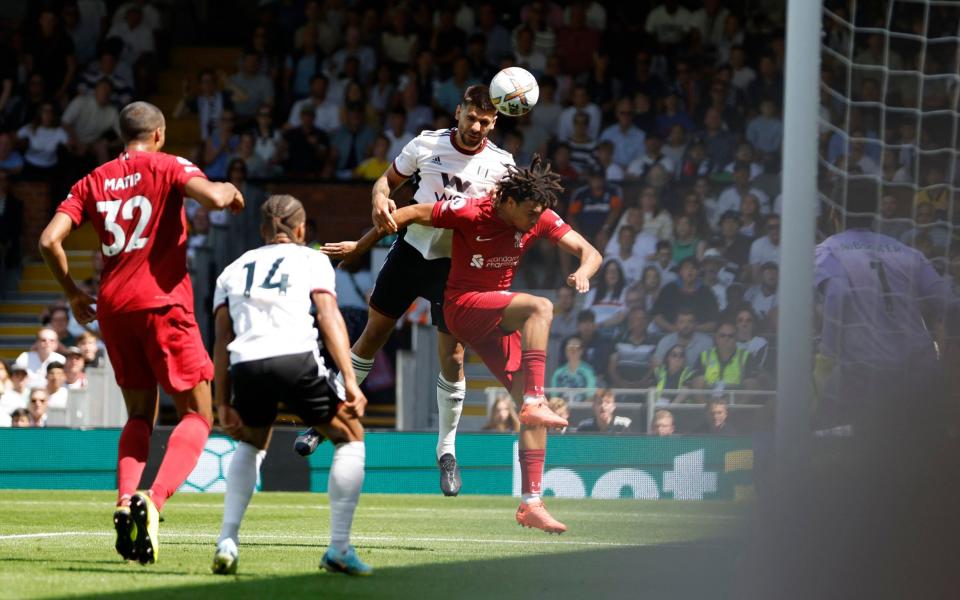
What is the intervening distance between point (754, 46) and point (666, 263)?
414 centimetres

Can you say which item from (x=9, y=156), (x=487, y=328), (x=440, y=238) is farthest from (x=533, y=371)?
(x=9, y=156)

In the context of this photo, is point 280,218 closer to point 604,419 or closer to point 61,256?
point 61,256

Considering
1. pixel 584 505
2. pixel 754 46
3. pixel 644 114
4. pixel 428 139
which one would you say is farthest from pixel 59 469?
pixel 754 46

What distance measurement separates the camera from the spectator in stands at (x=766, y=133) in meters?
18.0

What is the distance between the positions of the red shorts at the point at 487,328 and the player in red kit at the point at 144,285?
1.95 m

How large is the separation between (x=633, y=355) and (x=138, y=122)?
9.23 m

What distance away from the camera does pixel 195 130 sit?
68.6 feet

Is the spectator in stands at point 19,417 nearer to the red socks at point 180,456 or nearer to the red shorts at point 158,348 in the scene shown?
the red shorts at point 158,348

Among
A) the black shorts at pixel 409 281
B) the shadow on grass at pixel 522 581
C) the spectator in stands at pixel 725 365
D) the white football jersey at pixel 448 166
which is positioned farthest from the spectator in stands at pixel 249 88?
the shadow on grass at pixel 522 581

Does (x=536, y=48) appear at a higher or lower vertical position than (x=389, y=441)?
higher

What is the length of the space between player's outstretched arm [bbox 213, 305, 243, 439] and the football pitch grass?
2.24 ft

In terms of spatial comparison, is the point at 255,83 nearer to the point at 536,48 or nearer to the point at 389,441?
the point at 536,48

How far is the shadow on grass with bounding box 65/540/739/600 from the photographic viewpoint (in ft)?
19.6

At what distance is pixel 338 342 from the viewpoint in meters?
6.36
